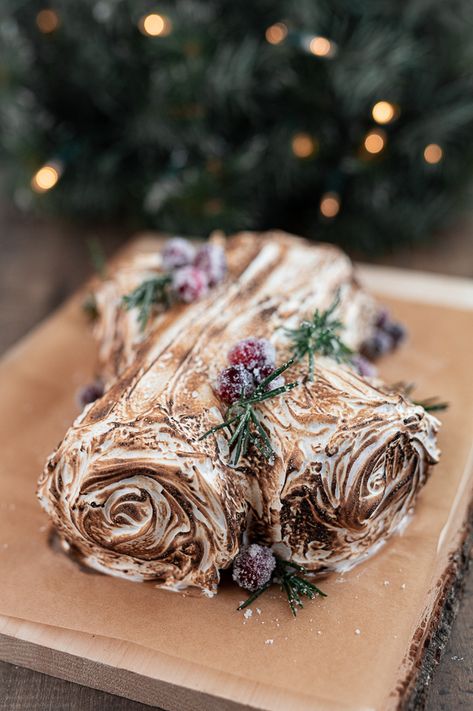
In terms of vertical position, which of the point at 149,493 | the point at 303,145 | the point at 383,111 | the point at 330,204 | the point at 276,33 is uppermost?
the point at 276,33

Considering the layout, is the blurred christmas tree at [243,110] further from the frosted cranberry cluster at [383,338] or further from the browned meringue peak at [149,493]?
the browned meringue peak at [149,493]

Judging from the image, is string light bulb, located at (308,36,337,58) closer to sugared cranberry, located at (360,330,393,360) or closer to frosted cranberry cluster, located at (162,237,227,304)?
frosted cranberry cluster, located at (162,237,227,304)

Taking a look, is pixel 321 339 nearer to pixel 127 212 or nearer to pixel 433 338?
pixel 433 338

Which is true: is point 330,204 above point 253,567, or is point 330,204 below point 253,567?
above

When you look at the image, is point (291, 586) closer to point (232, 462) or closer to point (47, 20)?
point (232, 462)

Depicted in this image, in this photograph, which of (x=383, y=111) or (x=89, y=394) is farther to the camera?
(x=383, y=111)

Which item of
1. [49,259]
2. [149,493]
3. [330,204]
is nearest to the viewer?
[149,493]

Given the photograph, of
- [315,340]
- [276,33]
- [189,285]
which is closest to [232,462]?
[315,340]
